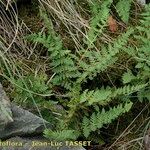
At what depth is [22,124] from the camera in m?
2.77

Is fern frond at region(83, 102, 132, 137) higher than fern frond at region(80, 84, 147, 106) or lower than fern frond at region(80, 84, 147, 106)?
lower

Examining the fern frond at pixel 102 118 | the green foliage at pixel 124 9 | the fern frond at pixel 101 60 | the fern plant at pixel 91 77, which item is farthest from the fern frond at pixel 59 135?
the green foliage at pixel 124 9

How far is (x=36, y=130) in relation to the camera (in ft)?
9.11

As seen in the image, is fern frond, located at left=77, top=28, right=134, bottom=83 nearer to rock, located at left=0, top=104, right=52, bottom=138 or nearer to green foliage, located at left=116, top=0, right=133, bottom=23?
green foliage, located at left=116, top=0, right=133, bottom=23

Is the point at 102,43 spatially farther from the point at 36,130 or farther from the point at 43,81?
the point at 36,130

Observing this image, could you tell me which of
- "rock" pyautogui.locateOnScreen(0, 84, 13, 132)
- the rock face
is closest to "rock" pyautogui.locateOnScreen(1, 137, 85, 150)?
the rock face

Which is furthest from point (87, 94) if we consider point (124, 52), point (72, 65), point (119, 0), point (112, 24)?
point (119, 0)

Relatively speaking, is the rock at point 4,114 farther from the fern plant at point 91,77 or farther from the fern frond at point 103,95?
the fern frond at point 103,95

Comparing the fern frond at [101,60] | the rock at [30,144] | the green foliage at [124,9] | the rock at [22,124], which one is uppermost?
the green foliage at [124,9]

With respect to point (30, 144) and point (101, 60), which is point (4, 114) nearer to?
point (30, 144)

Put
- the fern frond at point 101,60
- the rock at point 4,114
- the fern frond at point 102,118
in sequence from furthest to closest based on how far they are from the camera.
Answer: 1. the fern frond at point 101,60
2. the fern frond at point 102,118
3. the rock at point 4,114

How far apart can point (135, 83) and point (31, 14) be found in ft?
3.57

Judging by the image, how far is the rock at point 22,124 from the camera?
8.93 feet

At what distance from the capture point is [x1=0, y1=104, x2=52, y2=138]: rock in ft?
8.93
